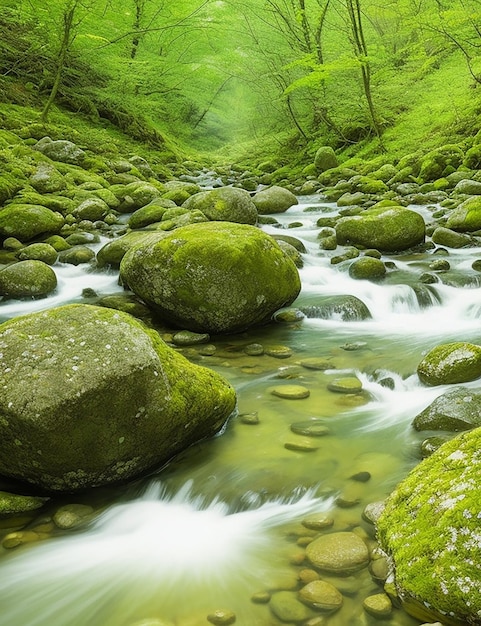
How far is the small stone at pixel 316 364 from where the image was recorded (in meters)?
4.95

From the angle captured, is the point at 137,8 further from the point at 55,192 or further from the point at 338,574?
the point at 338,574

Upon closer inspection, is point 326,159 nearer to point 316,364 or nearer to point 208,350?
point 208,350

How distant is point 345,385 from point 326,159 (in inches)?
620

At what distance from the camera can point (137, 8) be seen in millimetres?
18594

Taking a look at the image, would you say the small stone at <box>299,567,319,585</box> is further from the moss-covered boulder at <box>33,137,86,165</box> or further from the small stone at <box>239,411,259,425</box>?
the moss-covered boulder at <box>33,137,86,165</box>

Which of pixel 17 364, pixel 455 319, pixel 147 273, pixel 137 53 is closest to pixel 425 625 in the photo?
pixel 17 364

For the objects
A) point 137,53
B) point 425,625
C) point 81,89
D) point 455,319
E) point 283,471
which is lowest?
point 455,319

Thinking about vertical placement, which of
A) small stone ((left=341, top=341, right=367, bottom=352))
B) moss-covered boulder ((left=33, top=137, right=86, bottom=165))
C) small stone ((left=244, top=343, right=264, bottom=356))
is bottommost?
small stone ((left=341, top=341, right=367, bottom=352))

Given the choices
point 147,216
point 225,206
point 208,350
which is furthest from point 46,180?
point 208,350

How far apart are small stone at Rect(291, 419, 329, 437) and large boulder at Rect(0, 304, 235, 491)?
2.70 ft

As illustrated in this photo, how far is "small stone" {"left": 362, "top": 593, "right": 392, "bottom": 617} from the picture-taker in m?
2.08

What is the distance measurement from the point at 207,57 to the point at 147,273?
19.6 m

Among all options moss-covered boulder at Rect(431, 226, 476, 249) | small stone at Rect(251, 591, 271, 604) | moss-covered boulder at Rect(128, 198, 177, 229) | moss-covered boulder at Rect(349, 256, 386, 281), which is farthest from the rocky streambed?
moss-covered boulder at Rect(128, 198, 177, 229)

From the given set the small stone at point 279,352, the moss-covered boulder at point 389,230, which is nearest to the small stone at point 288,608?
the small stone at point 279,352
